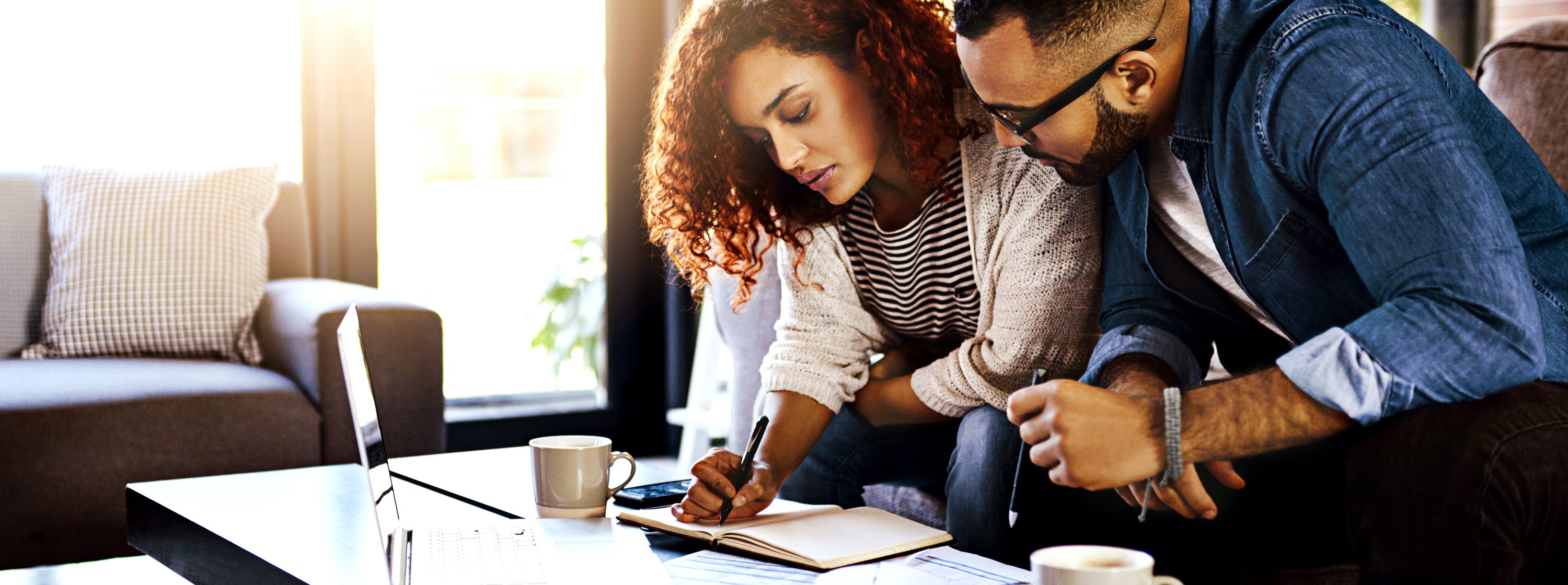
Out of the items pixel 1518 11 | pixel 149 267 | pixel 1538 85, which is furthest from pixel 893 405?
pixel 1518 11

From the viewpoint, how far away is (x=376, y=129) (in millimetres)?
3105

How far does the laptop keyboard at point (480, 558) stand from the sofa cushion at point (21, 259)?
1.71 metres

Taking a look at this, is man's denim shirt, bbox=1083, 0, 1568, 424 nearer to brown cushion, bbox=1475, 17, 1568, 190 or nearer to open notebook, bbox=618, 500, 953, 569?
open notebook, bbox=618, 500, 953, 569

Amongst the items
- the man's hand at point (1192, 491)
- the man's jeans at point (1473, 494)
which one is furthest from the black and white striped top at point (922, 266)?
the man's jeans at point (1473, 494)

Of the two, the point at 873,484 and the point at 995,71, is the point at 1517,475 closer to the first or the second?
the point at 995,71

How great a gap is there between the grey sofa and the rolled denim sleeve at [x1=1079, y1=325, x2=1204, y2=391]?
4.54ft

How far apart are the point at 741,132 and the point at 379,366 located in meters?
0.97

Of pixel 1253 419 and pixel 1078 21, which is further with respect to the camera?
pixel 1078 21

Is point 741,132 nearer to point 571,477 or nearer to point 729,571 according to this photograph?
point 571,477

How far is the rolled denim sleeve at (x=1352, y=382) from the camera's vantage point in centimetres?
90

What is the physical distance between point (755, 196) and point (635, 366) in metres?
1.88

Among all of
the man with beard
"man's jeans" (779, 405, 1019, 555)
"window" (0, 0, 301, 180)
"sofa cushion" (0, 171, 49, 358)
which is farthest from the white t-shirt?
"sofa cushion" (0, 171, 49, 358)

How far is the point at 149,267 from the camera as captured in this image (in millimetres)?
2357

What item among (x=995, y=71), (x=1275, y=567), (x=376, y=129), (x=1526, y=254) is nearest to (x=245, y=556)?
(x=995, y=71)
